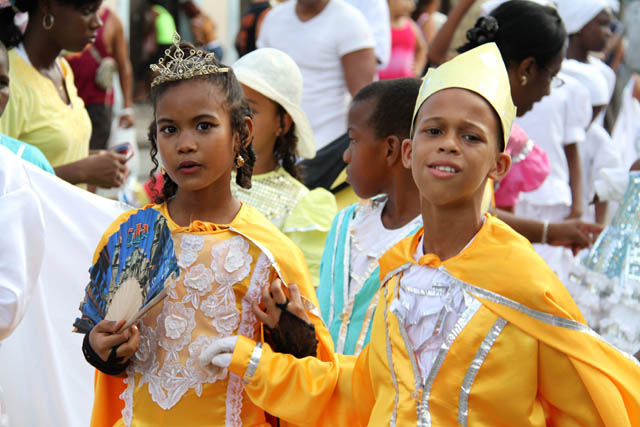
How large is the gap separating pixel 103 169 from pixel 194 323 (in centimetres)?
208

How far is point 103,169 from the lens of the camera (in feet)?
15.2

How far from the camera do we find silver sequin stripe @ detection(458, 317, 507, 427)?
2.37m

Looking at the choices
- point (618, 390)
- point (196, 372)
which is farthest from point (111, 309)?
point (618, 390)

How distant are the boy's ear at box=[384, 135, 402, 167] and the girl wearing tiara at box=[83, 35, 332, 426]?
82 centimetres

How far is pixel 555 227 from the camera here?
4566 mm

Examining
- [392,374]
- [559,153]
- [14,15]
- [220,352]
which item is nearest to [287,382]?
[220,352]

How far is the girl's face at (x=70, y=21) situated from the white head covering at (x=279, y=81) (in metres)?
0.99

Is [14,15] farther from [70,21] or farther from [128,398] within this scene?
[128,398]

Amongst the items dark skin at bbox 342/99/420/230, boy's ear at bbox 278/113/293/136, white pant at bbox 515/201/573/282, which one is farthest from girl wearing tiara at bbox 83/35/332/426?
white pant at bbox 515/201/573/282

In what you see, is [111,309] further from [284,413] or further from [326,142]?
[326,142]

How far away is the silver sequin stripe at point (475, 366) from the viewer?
93.4 inches

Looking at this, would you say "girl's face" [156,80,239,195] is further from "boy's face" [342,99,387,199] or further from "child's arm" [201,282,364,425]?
"boy's face" [342,99,387,199]

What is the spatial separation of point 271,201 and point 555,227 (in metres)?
1.50

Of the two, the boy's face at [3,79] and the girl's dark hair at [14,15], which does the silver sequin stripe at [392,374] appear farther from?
the girl's dark hair at [14,15]
